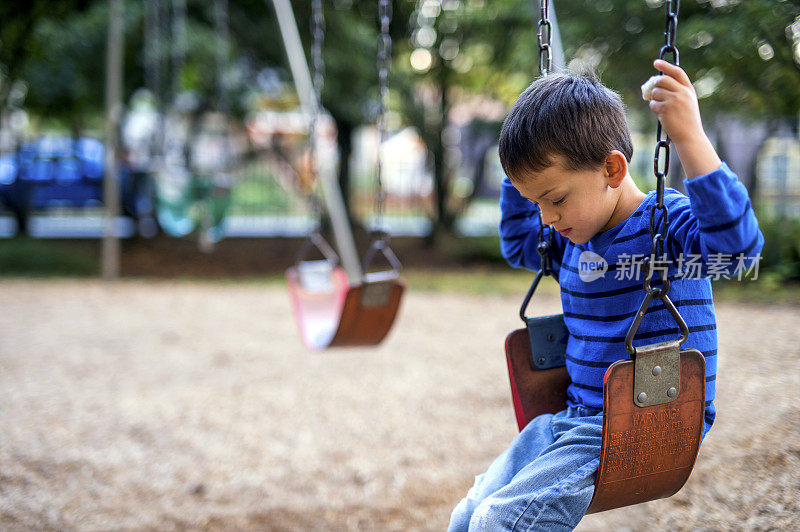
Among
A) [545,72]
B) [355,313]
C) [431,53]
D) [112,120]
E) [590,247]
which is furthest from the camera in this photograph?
[431,53]

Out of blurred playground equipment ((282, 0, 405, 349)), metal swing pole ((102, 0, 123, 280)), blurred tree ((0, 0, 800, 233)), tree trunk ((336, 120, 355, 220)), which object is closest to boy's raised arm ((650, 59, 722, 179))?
blurred playground equipment ((282, 0, 405, 349))

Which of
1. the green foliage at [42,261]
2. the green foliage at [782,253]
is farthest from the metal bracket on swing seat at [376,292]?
the green foliage at [42,261]

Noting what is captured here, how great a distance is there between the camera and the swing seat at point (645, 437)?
48.3 inches

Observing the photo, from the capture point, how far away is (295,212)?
39.5ft

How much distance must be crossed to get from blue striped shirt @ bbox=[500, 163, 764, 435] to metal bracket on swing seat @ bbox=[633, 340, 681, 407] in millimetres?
89

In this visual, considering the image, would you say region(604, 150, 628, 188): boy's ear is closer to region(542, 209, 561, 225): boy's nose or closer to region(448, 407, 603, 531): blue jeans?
region(542, 209, 561, 225): boy's nose

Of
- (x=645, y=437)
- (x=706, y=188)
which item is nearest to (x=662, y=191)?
(x=706, y=188)

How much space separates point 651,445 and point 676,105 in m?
0.57

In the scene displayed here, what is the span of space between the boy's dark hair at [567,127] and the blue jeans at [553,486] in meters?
0.48

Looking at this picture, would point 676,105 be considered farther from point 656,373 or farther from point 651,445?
point 651,445

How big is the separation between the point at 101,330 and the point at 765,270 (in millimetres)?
4926

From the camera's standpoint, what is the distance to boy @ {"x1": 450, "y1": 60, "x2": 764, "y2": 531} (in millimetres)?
1248

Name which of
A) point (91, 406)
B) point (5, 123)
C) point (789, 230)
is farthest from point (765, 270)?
point (5, 123)

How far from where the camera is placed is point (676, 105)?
1.18m
